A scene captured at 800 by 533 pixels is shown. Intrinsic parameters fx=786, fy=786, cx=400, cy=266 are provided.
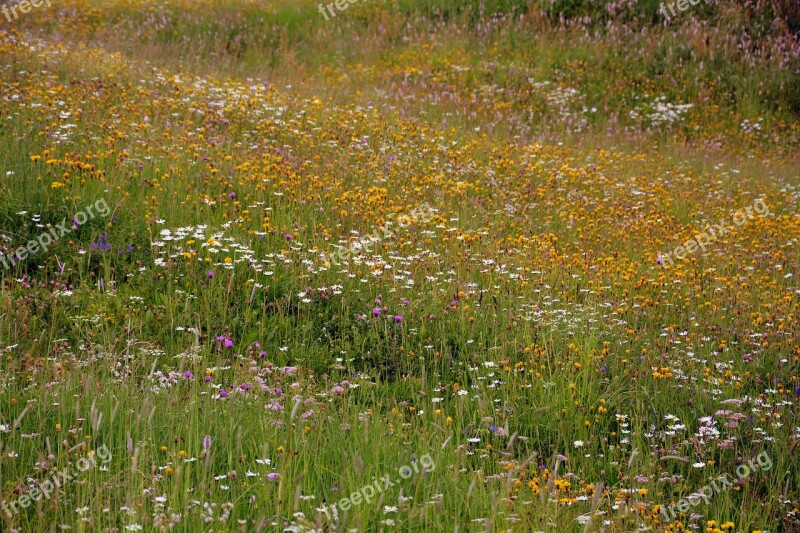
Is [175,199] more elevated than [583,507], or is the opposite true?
[175,199]

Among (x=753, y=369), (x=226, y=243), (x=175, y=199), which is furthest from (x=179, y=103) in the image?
(x=753, y=369)

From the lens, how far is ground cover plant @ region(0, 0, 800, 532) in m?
3.33

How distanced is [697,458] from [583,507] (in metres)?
1.00

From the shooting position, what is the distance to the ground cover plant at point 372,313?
3330 mm

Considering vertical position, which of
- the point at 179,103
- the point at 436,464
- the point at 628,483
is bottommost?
the point at 628,483

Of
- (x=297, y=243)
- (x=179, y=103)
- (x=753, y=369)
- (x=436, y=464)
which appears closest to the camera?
(x=436, y=464)

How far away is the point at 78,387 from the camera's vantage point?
3.85m

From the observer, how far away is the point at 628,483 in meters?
4.05

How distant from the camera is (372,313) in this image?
5.59m

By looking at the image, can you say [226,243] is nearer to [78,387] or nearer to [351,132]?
[78,387]

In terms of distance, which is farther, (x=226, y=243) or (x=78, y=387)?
(x=226, y=243)

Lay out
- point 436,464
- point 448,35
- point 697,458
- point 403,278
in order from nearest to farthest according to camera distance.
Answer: point 436,464 → point 697,458 → point 403,278 → point 448,35

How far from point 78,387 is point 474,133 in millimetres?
8443

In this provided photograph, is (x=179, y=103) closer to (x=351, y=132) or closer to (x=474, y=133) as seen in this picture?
(x=351, y=132)
